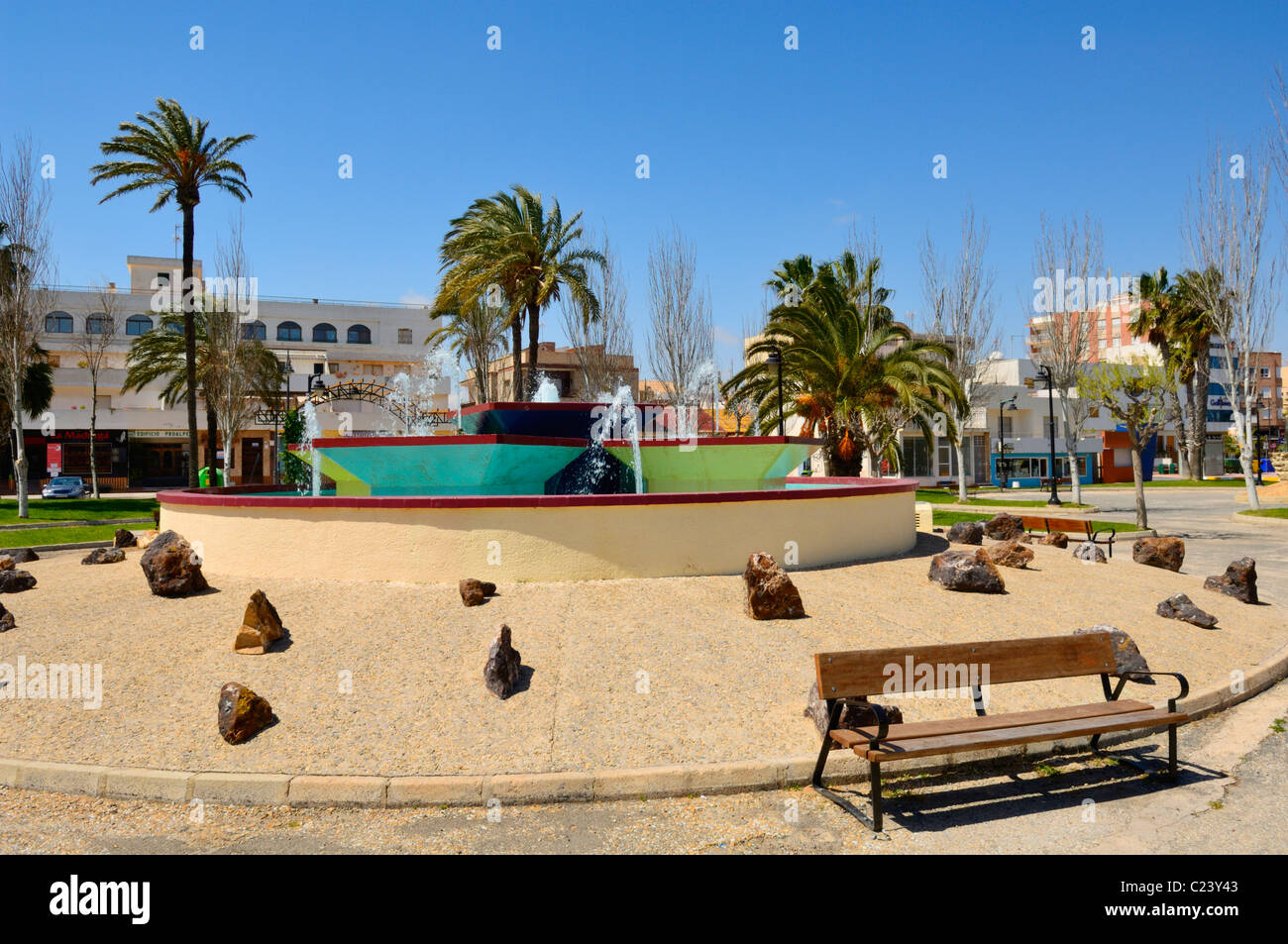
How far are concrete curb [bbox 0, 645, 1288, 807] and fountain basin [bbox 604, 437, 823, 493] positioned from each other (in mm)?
7609

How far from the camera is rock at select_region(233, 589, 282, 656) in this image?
7.00 meters

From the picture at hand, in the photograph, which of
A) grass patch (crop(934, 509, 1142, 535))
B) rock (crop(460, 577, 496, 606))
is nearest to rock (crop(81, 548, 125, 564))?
rock (crop(460, 577, 496, 606))

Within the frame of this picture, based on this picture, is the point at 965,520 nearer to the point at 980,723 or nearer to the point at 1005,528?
the point at 1005,528

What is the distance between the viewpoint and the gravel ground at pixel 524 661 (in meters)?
5.56

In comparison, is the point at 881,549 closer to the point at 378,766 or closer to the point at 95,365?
the point at 378,766

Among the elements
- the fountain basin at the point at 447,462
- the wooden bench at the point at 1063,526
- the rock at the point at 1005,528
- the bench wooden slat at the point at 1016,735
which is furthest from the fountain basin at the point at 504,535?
the wooden bench at the point at 1063,526

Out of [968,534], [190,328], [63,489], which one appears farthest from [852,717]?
[63,489]

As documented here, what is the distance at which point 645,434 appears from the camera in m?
15.9

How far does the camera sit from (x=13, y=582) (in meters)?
9.42

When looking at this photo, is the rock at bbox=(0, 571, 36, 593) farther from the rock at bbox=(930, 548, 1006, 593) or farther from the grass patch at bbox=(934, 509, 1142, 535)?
the grass patch at bbox=(934, 509, 1142, 535)

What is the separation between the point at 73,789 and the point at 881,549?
9472mm

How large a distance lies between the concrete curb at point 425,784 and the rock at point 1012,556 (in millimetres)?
6127

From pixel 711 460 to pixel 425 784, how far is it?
8.52 m
